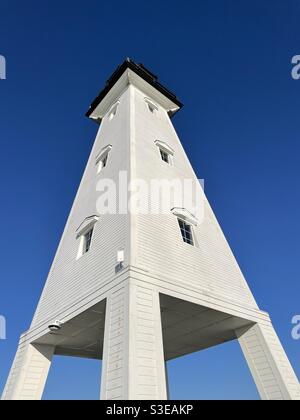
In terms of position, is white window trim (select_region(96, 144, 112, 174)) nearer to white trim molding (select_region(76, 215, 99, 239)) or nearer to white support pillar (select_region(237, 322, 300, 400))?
white trim molding (select_region(76, 215, 99, 239))

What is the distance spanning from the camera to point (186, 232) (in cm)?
1152

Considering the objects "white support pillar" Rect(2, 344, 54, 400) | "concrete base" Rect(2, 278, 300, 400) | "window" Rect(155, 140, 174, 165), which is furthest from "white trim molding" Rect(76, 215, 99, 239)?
"window" Rect(155, 140, 174, 165)

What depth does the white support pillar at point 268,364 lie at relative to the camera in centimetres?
866

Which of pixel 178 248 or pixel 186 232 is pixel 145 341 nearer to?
pixel 178 248

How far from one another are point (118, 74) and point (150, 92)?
233cm

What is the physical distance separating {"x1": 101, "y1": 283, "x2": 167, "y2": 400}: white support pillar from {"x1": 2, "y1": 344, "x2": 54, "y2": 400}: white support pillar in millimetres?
4113

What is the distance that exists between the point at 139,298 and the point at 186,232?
4559 mm

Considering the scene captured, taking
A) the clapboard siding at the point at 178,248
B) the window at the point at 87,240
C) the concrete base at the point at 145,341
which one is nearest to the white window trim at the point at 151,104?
the clapboard siding at the point at 178,248

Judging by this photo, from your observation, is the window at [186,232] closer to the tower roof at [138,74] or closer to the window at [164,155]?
the window at [164,155]

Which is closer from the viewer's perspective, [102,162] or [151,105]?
[102,162]

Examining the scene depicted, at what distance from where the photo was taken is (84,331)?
10328 millimetres

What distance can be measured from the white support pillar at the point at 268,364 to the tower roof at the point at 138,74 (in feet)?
52.7

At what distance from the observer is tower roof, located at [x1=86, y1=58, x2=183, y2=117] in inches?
751

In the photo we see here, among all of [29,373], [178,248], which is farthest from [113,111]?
[29,373]
